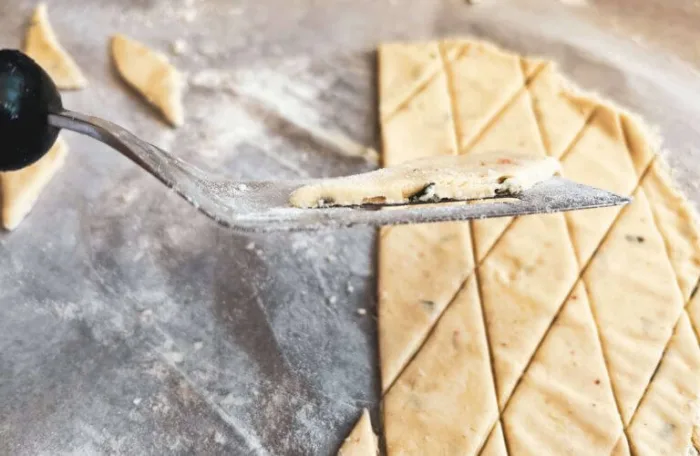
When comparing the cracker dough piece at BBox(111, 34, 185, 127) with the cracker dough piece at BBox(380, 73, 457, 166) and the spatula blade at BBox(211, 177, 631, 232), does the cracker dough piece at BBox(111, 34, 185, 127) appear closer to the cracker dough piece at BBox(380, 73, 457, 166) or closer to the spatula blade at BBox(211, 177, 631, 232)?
the cracker dough piece at BBox(380, 73, 457, 166)

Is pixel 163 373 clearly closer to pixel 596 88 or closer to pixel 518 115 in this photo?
pixel 518 115

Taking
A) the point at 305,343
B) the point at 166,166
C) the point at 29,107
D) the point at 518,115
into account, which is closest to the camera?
the point at 166,166

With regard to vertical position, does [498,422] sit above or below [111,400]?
above

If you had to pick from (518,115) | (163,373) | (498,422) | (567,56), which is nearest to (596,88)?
(567,56)

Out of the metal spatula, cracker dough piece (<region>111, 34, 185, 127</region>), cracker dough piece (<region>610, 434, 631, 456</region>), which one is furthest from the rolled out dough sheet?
cracker dough piece (<region>111, 34, 185, 127</region>)

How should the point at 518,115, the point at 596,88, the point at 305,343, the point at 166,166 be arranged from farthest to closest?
the point at 596,88
the point at 518,115
the point at 305,343
the point at 166,166

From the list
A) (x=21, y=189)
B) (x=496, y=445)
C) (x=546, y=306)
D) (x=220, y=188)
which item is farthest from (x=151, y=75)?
(x=496, y=445)

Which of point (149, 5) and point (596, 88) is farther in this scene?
point (149, 5)

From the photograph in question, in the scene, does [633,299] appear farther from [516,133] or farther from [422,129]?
[422,129]
